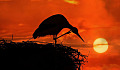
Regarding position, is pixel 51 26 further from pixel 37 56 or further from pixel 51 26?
pixel 37 56

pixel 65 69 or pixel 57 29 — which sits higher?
pixel 57 29

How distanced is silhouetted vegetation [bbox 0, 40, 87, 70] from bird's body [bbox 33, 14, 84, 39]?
3841mm

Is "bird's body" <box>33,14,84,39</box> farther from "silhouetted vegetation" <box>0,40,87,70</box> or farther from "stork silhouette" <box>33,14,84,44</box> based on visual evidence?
"silhouetted vegetation" <box>0,40,87,70</box>

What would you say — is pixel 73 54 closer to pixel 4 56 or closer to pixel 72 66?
pixel 72 66

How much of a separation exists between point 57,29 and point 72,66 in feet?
14.3

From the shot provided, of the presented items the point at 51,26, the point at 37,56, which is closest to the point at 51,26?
the point at 51,26

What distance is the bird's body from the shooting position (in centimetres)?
1135

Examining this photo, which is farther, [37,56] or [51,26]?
[51,26]

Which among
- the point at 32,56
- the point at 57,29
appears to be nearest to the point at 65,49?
the point at 32,56

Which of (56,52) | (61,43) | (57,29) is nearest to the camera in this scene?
(56,52)

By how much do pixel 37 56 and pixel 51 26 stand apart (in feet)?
15.1

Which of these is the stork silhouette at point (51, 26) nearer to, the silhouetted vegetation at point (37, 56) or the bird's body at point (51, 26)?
the bird's body at point (51, 26)

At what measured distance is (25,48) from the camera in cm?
705

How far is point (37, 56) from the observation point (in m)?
6.92
